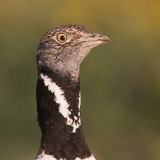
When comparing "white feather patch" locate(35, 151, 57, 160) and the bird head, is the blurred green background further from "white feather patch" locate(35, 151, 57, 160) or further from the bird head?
"white feather patch" locate(35, 151, 57, 160)

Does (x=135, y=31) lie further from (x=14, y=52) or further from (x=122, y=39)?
(x=14, y=52)

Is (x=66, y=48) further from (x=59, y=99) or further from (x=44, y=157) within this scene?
(x=44, y=157)

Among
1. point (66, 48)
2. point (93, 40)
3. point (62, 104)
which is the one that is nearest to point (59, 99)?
point (62, 104)

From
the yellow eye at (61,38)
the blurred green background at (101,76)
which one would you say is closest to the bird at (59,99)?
the yellow eye at (61,38)

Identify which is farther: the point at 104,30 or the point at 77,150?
the point at 104,30

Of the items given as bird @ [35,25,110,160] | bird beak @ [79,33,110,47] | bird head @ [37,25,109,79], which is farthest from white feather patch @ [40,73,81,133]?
bird beak @ [79,33,110,47]

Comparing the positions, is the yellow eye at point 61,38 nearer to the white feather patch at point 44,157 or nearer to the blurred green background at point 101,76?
the white feather patch at point 44,157

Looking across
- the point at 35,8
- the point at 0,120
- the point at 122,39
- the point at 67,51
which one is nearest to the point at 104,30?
the point at 122,39
